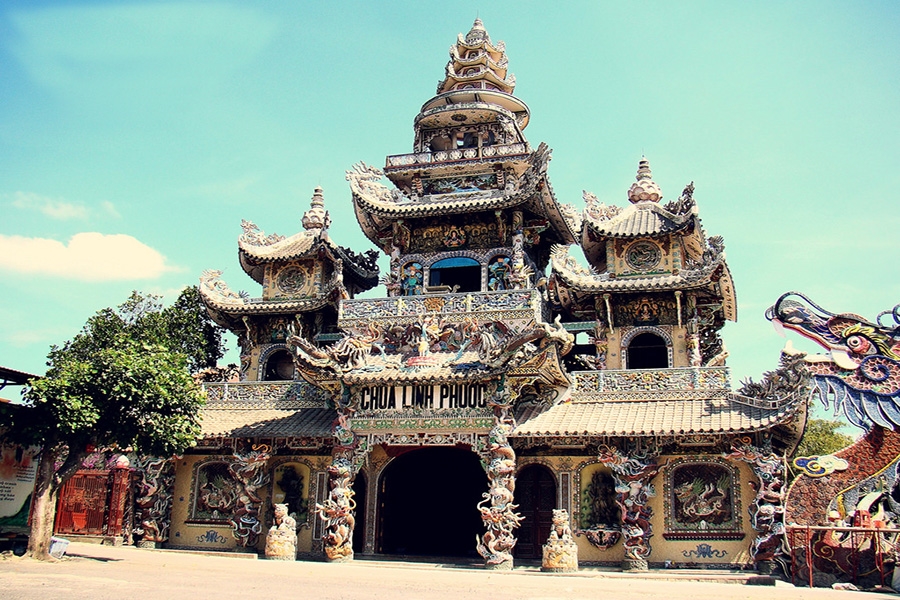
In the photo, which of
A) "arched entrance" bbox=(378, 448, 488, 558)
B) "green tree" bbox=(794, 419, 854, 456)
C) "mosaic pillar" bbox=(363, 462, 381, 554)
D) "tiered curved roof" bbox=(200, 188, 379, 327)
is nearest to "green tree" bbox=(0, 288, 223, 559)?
"mosaic pillar" bbox=(363, 462, 381, 554)

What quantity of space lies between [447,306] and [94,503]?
10.3 m

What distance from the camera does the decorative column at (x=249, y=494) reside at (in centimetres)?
1795

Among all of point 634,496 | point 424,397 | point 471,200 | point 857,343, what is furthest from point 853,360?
point 471,200

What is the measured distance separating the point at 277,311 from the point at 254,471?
565 cm

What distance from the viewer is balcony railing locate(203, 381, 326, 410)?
19.8 meters

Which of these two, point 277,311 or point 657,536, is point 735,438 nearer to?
point 657,536

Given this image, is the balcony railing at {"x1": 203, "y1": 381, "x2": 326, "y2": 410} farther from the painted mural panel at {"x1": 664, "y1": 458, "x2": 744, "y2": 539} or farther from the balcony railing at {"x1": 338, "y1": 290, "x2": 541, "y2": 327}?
the painted mural panel at {"x1": 664, "y1": 458, "x2": 744, "y2": 539}

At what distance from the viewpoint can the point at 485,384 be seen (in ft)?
54.0

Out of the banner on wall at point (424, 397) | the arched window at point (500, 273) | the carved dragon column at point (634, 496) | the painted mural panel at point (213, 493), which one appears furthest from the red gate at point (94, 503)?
the carved dragon column at point (634, 496)

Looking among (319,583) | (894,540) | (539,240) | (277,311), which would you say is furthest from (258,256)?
(894,540)

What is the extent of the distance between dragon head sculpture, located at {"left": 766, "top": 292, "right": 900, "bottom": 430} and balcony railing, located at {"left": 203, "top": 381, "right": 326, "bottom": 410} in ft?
36.7

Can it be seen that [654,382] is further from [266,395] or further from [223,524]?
[223,524]

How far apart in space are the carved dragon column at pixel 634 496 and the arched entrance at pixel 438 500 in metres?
4.44

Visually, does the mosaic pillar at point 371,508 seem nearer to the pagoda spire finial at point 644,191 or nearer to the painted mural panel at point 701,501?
the painted mural panel at point 701,501
